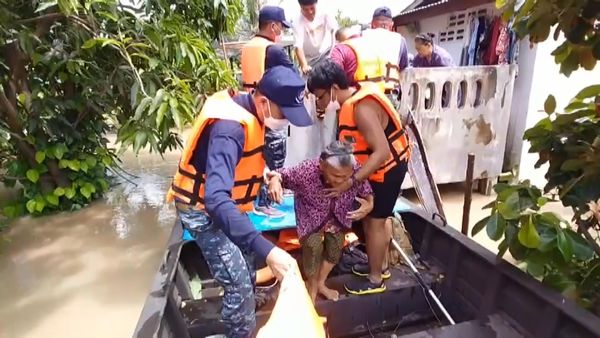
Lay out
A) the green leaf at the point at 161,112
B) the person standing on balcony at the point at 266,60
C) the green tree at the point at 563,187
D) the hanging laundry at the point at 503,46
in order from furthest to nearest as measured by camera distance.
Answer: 1. the hanging laundry at the point at 503,46
2. the person standing on balcony at the point at 266,60
3. the green leaf at the point at 161,112
4. the green tree at the point at 563,187

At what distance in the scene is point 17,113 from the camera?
4.53m

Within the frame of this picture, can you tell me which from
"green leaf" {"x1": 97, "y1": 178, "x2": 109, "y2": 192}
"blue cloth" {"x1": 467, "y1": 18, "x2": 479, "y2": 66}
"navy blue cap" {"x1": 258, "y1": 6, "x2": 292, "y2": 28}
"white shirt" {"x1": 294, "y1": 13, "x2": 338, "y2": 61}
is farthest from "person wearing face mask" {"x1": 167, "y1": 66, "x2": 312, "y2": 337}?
"blue cloth" {"x1": 467, "y1": 18, "x2": 479, "y2": 66}

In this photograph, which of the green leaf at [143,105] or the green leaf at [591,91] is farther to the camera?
the green leaf at [143,105]

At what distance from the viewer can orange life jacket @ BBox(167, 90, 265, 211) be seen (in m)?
1.53

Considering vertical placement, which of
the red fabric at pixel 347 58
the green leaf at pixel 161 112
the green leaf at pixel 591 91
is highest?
the red fabric at pixel 347 58

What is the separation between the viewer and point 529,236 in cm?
165

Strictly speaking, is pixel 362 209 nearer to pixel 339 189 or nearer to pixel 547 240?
pixel 339 189

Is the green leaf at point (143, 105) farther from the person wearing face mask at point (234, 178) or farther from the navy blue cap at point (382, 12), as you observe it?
the navy blue cap at point (382, 12)

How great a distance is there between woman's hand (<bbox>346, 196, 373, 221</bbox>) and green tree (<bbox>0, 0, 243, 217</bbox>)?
129 cm

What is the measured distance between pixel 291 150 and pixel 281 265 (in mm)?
2812

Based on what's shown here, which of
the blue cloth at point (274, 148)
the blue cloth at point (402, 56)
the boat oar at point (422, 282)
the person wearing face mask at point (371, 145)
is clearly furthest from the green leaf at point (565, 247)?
the blue cloth at point (402, 56)

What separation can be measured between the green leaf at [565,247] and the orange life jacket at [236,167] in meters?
1.21

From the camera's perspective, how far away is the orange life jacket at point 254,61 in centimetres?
299

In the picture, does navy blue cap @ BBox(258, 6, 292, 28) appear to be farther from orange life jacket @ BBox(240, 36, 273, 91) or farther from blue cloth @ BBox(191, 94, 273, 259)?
blue cloth @ BBox(191, 94, 273, 259)
